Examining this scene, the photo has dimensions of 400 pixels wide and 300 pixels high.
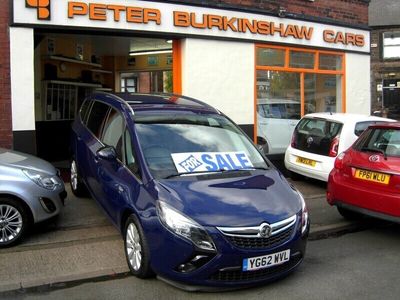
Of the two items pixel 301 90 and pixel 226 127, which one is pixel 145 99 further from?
pixel 301 90

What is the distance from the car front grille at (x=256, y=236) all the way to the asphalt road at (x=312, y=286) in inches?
18.4

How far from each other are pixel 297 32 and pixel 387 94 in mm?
20926

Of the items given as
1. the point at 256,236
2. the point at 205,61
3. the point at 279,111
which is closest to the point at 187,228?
the point at 256,236

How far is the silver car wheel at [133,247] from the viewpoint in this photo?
15.9 ft

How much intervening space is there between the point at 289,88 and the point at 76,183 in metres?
5.86

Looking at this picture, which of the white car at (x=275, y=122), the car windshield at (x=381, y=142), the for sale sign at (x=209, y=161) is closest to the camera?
the for sale sign at (x=209, y=161)

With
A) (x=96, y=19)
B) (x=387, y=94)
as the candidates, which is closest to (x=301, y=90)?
(x=96, y=19)

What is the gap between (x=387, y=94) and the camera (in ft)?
99.7

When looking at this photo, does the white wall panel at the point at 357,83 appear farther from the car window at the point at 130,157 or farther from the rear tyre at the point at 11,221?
the rear tyre at the point at 11,221

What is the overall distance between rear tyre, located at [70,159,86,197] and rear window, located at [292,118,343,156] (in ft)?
13.8

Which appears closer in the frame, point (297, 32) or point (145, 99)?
point (145, 99)

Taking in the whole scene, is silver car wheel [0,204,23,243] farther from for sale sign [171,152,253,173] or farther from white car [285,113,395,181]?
white car [285,113,395,181]

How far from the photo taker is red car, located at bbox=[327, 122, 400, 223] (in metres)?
6.06

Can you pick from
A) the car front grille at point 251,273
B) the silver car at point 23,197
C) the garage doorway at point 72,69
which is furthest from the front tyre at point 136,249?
the garage doorway at point 72,69
